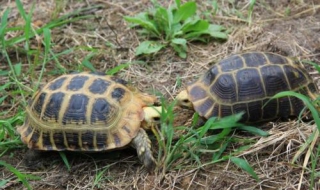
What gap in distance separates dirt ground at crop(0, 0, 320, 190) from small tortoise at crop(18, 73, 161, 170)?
0.41 ft

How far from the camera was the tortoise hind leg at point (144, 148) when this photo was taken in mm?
2535

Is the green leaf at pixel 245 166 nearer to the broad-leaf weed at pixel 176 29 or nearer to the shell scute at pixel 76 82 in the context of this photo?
the shell scute at pixel 76 82

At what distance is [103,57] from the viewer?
3572mm

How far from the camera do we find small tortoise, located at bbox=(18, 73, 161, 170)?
261 cm

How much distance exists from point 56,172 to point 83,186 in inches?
7.9

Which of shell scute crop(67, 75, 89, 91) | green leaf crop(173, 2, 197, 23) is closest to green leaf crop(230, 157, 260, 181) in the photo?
shell scute crop(67, 75, 89, 91)

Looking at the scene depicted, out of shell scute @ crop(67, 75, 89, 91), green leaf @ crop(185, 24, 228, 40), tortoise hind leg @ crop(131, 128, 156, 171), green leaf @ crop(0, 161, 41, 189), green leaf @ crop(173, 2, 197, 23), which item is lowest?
green leaf @ crop(0, 161, 41, 189)

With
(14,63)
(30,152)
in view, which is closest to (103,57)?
(14,63)

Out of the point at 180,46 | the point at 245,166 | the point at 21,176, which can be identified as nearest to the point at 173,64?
the point at 180,46

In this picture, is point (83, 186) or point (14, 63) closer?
point (83, 186)

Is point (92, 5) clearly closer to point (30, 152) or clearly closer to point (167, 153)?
point (30, 152)

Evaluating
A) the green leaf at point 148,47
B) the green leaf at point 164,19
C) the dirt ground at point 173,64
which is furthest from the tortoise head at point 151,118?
the green leaf at point 164,19

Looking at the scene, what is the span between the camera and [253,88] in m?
2.67

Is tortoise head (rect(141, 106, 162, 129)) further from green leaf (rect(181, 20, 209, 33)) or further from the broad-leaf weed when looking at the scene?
green leaf (rect(181, 20, 209, 33))
